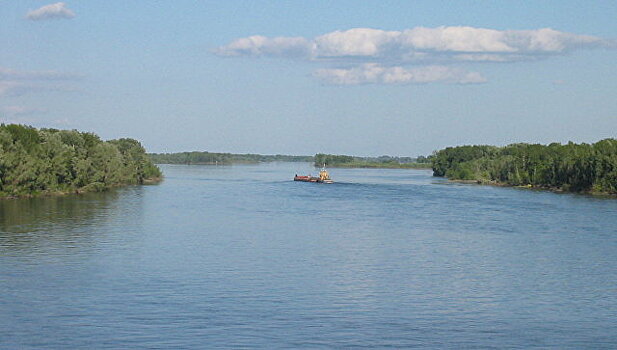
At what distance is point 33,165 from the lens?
6600 cm

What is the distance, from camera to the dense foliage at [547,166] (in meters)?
84.4

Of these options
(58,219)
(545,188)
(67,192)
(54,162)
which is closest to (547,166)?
(545,188)

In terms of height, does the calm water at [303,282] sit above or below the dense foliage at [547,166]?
below

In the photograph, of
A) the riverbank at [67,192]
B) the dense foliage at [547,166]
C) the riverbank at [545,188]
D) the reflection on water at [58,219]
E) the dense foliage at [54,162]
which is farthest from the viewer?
the dense foliage at [547,166]

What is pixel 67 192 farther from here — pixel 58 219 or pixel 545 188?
pixel 545 188

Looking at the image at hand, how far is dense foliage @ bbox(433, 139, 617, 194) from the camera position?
277ft

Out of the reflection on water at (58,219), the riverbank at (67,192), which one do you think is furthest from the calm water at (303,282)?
the riverbank at (67,192)

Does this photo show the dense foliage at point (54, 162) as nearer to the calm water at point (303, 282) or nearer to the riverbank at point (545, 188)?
the calm water at point (303, 282)

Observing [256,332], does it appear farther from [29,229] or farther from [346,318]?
[29,229]

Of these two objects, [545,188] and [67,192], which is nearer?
[67,192]

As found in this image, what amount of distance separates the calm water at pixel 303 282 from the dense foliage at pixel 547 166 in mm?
36945

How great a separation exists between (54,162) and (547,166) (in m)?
65.1

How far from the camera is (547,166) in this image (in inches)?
4038

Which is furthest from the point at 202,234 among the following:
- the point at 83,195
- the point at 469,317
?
the point at 83,195
